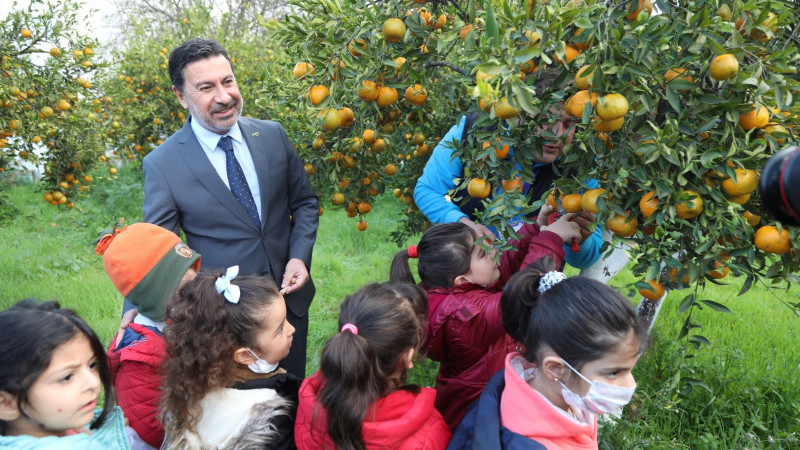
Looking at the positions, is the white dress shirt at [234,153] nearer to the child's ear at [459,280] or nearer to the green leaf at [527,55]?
the child's ear at [459,280]

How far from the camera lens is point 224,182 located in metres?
2.32

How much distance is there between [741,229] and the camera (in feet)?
4.72

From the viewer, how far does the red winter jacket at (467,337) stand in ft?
6.12

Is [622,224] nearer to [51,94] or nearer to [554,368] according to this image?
[554,368]

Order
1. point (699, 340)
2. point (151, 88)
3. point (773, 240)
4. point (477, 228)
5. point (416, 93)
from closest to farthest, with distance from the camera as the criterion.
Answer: point (773, 240), point (699, 340), point (416, 93), point (477, 228), point (151, 88)

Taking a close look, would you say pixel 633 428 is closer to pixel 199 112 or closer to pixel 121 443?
pixel 121 443

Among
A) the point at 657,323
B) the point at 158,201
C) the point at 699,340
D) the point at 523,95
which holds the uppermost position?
the point at 523,95

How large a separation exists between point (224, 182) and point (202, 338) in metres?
0.85

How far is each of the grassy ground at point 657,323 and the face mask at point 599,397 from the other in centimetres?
34

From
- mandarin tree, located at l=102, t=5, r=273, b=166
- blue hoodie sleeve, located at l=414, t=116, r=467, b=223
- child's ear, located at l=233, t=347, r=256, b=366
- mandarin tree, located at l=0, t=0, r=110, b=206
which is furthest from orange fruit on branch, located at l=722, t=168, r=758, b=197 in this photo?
mandarin tree, located at l=102, t=5, r=273, b=166

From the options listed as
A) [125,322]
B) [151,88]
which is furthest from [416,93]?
[151,88]

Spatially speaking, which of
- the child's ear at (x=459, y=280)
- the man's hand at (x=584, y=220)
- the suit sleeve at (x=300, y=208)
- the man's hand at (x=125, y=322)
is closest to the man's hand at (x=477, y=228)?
the child's ear at (x=459, y=280)

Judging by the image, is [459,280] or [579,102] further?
[459,280]

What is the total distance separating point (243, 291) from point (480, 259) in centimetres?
81
